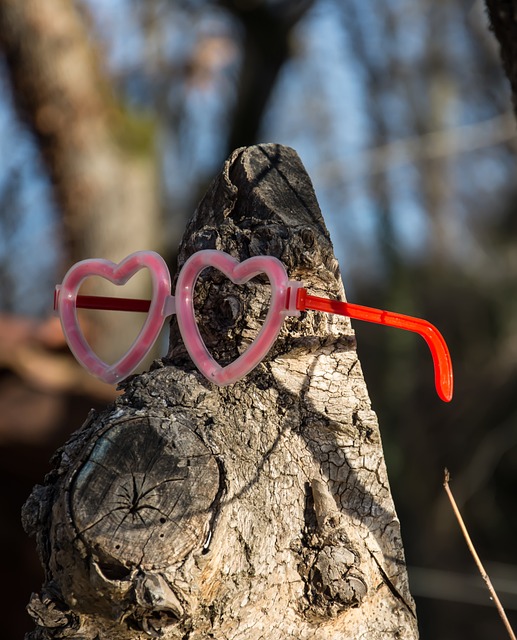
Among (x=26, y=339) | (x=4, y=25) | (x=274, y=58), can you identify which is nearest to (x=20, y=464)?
(x=26, y=339)

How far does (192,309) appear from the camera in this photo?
962mm

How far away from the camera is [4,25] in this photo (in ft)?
11.3

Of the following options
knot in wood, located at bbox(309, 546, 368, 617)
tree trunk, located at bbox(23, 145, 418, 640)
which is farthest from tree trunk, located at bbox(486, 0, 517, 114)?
knot in wood, located at bbox(309, 546, 368, 617)

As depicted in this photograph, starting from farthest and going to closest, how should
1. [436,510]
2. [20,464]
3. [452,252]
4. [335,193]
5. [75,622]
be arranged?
1. [335,193]
2. [452,252]
3. [436,510]
4. [20,464]
5. [75,622]

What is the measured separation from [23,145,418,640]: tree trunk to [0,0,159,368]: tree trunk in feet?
8.90

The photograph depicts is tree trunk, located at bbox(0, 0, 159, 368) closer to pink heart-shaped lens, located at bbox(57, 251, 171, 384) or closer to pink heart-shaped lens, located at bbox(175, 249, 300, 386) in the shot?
pink heart-shaped lens, located at bbox(57, 251, 171, 384)

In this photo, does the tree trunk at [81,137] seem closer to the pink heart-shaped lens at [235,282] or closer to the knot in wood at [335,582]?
the pink heart-shaped lens at [235,282]

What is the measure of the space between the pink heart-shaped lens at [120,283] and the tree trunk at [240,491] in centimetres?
5

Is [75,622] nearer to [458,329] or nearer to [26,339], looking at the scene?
[26,339]

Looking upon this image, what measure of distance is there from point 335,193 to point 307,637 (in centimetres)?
710

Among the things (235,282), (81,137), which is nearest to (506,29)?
(235,282)

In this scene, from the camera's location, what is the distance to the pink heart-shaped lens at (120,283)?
986 mm

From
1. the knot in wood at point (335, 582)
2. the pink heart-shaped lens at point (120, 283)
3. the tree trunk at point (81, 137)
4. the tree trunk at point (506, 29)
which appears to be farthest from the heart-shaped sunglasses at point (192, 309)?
the tree trunk at point (81, 137)

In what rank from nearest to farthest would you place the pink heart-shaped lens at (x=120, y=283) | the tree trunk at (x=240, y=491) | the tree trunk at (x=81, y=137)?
the tree trunk at (x=240, y=491) < the pink heart-shaped lens at (x=120, y=283) < the tree trunk at (x=81, y=137)
